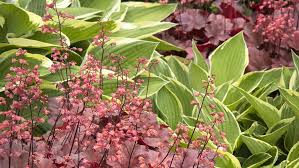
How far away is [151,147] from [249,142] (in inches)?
19.8

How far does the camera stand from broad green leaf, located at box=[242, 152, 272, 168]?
7.00ft

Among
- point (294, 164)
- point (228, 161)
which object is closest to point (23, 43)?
point (228, 161)

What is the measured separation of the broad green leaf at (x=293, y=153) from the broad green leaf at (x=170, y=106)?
45cm

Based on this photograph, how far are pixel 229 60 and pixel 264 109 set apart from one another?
456 mm

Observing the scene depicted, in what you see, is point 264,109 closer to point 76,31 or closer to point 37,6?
point 76,31

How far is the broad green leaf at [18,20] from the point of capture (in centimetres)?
216

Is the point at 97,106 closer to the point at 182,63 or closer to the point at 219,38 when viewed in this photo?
the point at 182,63

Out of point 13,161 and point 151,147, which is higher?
point 13,161

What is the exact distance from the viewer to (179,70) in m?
2.74

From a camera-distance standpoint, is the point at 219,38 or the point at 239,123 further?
the point at 219,38

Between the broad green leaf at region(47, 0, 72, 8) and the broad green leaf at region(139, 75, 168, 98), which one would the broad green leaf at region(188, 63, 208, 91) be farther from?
the broad green leaf at region(47, 0, 72, 8)

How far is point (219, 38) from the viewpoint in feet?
10.1

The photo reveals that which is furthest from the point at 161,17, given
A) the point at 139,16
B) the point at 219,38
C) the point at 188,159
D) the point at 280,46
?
the point at 188,159

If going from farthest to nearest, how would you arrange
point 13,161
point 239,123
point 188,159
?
point 239,123, point 188,159, point 13,161
